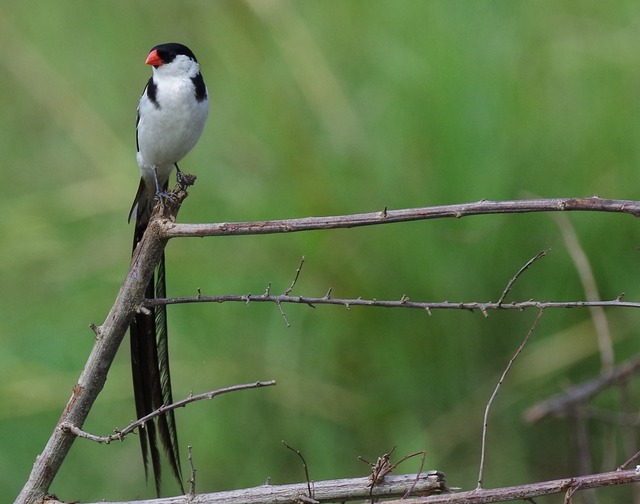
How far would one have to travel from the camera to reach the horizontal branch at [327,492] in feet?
5.02

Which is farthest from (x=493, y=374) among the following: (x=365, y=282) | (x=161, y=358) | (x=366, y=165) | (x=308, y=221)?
(x=308, y=221)

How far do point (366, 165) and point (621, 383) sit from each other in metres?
0.91

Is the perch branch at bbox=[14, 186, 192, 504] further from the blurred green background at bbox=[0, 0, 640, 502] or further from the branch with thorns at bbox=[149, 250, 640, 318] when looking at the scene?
the blurred green background at bbox=[0, 0, 640, 502]

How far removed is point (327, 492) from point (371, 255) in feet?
4.46

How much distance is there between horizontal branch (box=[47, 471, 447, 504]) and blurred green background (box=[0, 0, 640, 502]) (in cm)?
112

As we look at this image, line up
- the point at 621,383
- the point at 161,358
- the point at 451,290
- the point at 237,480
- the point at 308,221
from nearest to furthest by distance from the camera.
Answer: the point at 308,221, the point at 161,358, the point at 621,383, the point at 451,290, the point at 237,480

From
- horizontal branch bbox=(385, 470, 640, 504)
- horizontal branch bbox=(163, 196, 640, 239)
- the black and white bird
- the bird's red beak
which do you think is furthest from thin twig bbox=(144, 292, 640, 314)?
the bird's red beak

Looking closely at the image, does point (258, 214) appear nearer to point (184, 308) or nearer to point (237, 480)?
point (184, 308)

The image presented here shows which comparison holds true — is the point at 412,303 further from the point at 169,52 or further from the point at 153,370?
the point at 169,52

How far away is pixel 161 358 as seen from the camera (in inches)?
74.7

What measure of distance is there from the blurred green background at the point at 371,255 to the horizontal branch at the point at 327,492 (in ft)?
3.66

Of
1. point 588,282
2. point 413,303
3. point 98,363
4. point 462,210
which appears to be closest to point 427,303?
point 413,303

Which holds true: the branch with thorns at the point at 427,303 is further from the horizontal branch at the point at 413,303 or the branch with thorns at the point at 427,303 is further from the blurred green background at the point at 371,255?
the blurred green background at the point at 371,255

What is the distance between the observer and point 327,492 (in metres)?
1.54
